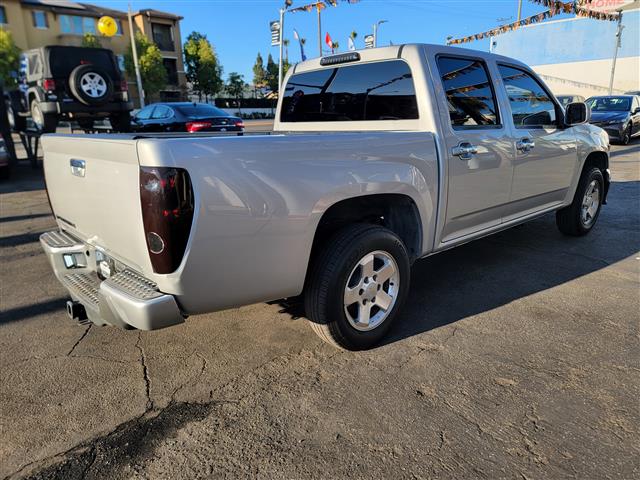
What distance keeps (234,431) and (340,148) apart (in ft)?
5.13

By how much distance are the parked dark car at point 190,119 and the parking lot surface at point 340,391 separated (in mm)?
7266

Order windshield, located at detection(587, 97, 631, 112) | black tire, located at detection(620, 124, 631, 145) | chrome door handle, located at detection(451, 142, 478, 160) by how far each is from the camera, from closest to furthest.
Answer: chrome door handle, located at detection(451, 142, 478, 160), black tire, located at detection(620, 124, 631, 145), windshield, located at detection(587, 97, 631, 112)

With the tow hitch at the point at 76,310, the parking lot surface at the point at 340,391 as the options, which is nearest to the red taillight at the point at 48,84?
the parking lot surface at the point at 340,391

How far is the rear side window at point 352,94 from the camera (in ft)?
11.0

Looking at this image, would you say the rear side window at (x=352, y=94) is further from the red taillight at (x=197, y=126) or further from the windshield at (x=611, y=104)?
the windshield at (x=611, y=104)

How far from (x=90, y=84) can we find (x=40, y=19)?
1617 inches

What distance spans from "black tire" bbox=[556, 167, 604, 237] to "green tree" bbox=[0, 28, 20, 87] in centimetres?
4370

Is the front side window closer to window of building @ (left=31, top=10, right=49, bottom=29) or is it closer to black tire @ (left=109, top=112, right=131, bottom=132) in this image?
black tire @ (left=109, top=112, right=131, bottom=132)

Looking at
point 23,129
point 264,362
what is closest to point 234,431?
point 264,362

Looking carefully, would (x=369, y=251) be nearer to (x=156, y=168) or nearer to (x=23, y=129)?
(x=156, y=168)

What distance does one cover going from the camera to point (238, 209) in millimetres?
2162

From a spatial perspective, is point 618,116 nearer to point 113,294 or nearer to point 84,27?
point 113,294

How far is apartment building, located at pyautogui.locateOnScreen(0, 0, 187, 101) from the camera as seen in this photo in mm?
40906

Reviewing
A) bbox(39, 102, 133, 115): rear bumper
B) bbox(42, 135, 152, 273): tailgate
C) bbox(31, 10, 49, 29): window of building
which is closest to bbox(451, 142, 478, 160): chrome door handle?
bbox(42, 135, 152, 273): tailgate
